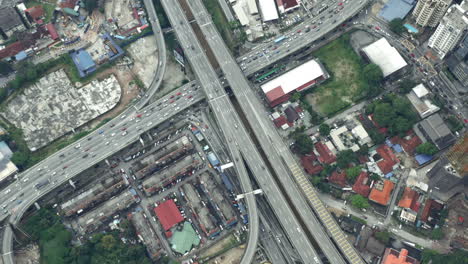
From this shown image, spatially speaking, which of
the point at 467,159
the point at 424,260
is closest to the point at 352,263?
the point at 424,260

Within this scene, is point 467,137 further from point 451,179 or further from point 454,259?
point 454,259

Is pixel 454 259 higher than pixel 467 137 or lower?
lower

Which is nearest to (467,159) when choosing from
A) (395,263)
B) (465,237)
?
(465,237)

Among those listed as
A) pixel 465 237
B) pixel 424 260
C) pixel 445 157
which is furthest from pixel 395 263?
pixel 445 157

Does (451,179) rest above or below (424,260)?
above

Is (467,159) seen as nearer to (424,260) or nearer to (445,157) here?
(445,157)

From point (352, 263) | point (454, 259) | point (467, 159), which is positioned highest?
point (467, 159)

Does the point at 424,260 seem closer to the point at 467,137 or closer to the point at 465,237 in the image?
the point at 465,237
